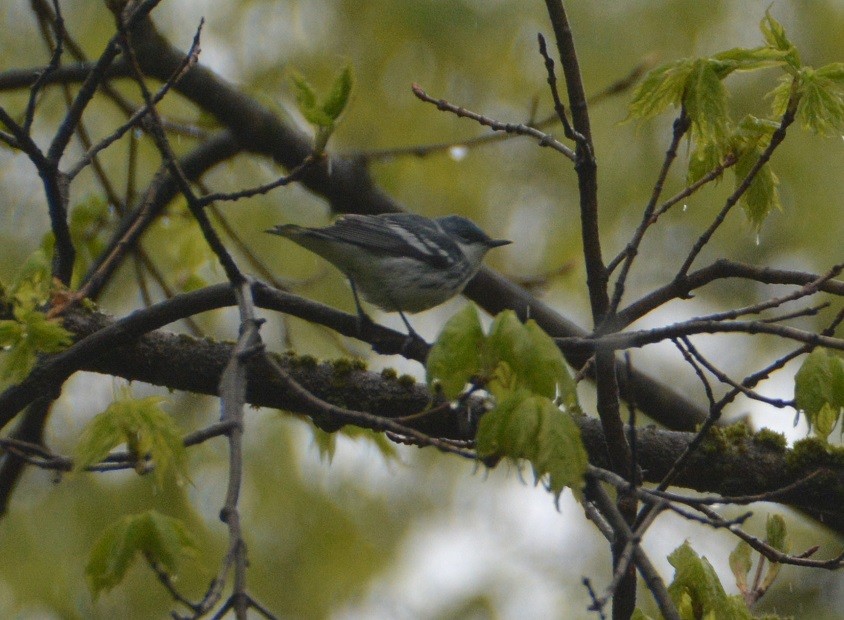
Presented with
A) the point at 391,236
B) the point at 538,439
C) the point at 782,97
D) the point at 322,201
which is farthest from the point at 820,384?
the point at 322,201

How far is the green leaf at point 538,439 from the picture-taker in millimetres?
1804

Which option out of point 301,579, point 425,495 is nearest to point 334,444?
point 301,579

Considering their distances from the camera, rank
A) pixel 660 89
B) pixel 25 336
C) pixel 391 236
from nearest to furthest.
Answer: pixel 25 336, pixel 660 89, pixel 391 236

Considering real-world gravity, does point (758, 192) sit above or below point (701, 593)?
above

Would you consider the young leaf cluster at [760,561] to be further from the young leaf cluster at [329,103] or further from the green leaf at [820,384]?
the young leaf cluster at [329,103]

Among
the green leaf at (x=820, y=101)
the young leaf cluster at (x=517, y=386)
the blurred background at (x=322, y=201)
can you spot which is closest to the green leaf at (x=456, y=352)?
the young leaf cluster at (x=517, y=386)

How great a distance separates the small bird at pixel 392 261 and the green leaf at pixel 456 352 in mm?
2002

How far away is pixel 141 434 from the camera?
1.88m

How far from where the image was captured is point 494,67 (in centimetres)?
664

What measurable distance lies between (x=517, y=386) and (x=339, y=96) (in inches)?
35.8

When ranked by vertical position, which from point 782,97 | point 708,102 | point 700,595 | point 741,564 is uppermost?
point 782,97

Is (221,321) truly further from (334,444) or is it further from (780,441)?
(780,441)

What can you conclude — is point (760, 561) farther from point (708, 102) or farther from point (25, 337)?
point (25, 337)

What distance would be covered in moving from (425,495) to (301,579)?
4.93ft
